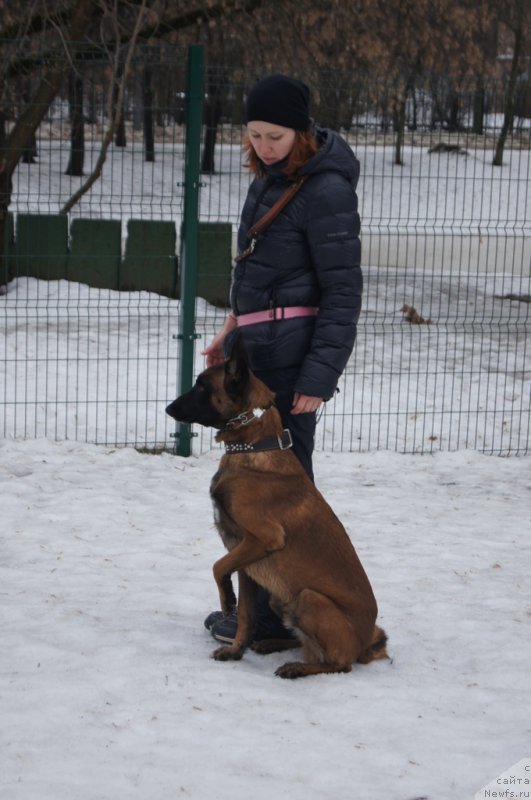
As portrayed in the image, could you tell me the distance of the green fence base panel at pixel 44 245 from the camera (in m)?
11.5

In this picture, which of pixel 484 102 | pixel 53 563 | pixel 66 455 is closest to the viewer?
pixel 53 563

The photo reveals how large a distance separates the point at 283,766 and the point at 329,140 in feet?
7.78

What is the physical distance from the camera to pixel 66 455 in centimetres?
770

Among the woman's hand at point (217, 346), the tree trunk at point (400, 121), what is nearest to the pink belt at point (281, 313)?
the woman's hand at point (217, 346)

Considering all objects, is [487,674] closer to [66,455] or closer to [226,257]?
[66,455]

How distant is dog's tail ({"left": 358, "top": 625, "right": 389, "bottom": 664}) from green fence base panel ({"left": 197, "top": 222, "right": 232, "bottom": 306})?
8993mm

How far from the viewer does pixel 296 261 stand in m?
4.30

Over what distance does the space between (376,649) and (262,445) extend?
37.2 inches

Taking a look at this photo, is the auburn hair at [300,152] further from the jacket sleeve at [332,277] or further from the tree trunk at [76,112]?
the tree trunk at [76,112]

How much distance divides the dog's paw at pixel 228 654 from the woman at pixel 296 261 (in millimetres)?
136

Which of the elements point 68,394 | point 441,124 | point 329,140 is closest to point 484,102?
point 441,124

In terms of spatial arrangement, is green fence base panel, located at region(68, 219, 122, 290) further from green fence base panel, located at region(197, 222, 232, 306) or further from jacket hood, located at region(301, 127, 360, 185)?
jacket hood, located at region(301, 127, 360, 185)

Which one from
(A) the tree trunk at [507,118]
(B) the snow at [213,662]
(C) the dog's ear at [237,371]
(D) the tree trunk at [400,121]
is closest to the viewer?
(B) the snow at [213,662]

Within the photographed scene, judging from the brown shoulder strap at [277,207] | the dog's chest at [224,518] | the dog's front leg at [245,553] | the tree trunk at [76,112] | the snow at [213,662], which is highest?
the tree trunk at [76,112]
